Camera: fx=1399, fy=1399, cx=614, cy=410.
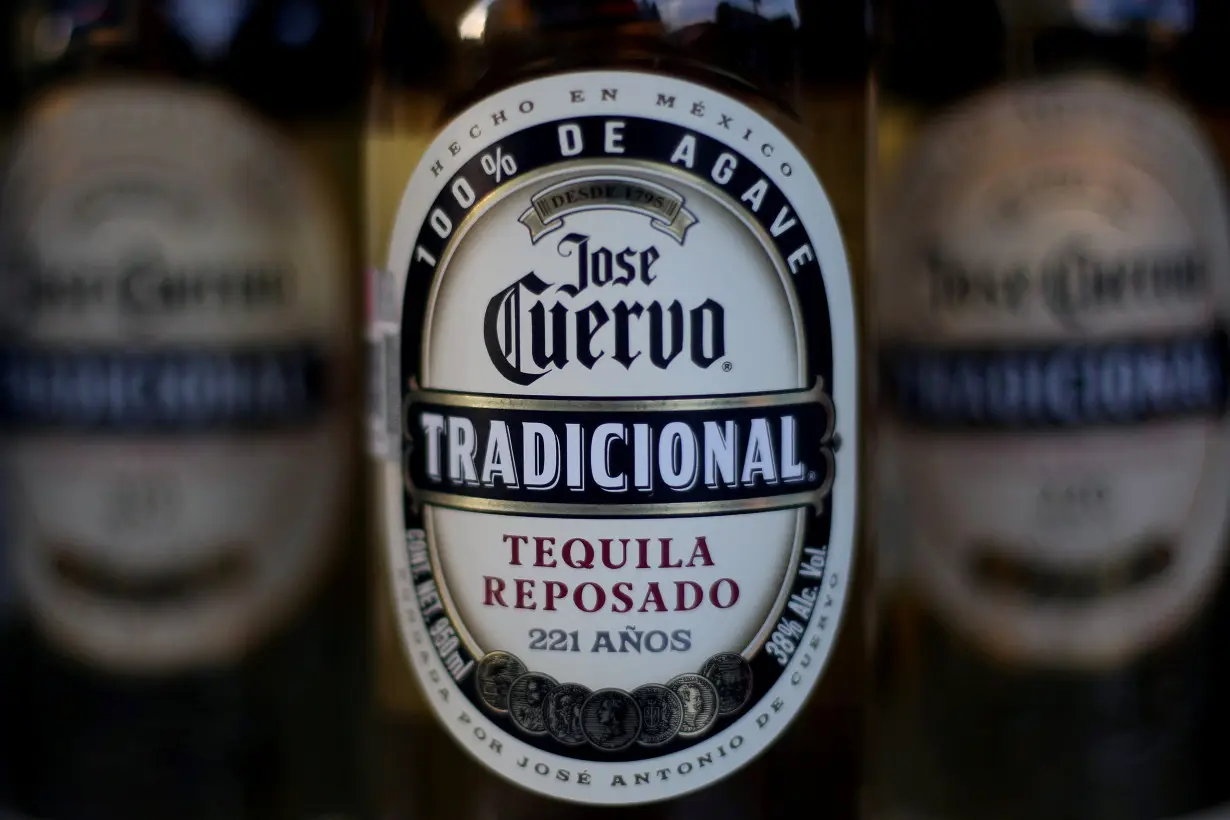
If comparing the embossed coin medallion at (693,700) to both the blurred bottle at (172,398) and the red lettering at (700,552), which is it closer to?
the red lettering at (700,552)

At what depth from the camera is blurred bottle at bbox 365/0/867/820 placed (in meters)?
0.52

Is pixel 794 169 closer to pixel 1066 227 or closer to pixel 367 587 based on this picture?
pixel 1066 227

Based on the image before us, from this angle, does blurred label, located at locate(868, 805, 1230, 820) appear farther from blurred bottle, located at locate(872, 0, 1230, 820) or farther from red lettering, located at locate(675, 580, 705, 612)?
red lettering, located at locate(675, 580, 705, 612)

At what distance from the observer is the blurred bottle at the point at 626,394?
0.52 meters

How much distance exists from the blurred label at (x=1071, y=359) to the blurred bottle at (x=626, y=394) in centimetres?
11

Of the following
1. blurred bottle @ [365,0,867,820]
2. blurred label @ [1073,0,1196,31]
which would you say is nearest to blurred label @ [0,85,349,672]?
blurred bottle @ [365,0,867,820]

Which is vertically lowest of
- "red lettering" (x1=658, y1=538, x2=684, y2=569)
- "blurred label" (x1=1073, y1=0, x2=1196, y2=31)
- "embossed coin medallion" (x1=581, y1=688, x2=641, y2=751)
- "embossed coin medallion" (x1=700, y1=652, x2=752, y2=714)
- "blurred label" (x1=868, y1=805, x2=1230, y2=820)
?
"blurred label" (x1=868, y1=805, x2=1230, y2=820)

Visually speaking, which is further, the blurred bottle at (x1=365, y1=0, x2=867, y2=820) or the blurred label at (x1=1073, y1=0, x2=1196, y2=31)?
the blurred label at (x1=1073, y1=0, x2=1196, y2=31)

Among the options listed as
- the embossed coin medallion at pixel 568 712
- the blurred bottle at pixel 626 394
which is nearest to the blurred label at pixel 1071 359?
the blurred bottle at pixel 626 394

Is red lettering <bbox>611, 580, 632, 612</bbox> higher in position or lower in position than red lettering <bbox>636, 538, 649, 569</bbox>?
lower

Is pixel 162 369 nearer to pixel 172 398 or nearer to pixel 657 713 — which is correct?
pixel 172 398

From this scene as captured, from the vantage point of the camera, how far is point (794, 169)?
1.77 ft

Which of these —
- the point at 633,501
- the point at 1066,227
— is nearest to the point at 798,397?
the point at 633,501

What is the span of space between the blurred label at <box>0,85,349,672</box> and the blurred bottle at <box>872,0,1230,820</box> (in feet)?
0.95
